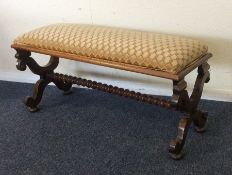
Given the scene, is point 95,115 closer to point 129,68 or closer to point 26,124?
point 26,124

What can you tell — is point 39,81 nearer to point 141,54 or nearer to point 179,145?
point 141,54

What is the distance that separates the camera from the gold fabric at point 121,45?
1169 mm

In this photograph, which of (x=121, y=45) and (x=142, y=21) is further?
(x=142, y=21)

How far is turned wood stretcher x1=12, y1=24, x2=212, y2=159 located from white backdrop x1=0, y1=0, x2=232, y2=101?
0.26 m

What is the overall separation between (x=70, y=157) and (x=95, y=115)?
0.36 meters

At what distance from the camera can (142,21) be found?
1.66 m

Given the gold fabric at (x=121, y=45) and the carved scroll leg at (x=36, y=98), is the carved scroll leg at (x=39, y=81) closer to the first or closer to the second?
the carved scroll leg at (x=36, y=98)

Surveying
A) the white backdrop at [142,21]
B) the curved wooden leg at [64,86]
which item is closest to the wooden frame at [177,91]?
the curved wooden leg at [64,86]

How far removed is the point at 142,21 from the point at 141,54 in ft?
1.68

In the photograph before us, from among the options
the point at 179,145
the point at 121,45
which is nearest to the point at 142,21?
the point at 121,45

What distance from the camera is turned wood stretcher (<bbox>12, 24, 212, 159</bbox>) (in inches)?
46.1

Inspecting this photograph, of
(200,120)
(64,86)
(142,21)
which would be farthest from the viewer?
(64,86)

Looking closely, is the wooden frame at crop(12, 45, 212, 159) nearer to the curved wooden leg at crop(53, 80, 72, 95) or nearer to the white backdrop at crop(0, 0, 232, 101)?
the curved wooden leg at crop(53, 80, 72, 95)

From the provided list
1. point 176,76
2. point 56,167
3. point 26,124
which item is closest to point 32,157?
point 56,167
